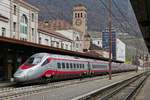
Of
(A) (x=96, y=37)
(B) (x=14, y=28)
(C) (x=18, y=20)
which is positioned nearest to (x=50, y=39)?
(C) (x=18, y=20)

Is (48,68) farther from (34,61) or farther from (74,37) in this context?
(74,37)

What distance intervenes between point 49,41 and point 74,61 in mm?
40616

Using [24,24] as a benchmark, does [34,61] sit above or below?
below

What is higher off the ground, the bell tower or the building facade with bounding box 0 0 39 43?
the bell tower

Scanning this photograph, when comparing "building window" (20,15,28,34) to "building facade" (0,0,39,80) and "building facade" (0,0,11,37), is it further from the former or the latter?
"building facade" (0,0,11,37)

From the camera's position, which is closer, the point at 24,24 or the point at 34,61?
the point at 34,61

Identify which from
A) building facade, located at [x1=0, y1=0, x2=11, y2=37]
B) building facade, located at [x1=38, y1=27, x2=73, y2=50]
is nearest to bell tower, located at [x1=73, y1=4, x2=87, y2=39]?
building facade, located at [x1=38, y1=27, x2=73, y2=50]

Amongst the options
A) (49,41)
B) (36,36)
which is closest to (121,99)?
(36,36)

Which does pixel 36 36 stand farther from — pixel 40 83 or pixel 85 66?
pixel 40 83

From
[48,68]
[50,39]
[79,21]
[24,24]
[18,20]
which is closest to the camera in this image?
[48,68]

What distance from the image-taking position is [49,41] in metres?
83.1

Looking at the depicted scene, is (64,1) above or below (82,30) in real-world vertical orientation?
below

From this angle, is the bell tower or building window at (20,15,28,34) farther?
the bell tower

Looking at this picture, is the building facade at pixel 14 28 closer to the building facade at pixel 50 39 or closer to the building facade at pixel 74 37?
the building facade at pixel 50 39
